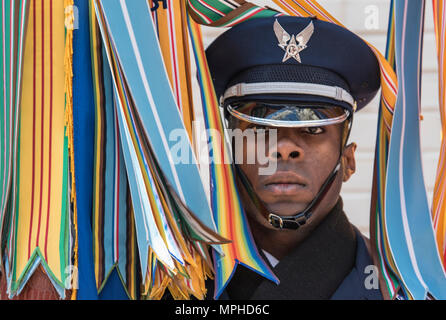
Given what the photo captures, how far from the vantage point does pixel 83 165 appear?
4.90 ft

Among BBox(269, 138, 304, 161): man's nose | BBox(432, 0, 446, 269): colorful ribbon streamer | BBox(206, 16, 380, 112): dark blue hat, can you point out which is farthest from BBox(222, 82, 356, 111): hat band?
BBox(432, 0, 446, 269): colorful ribbon streamer

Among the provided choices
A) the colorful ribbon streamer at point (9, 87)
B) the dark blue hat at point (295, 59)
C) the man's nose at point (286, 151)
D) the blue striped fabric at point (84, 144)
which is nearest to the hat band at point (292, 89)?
the dark blue hat at point (295, 59)

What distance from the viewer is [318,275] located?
170 centimetres

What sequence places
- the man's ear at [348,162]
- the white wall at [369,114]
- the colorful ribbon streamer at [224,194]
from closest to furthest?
1. the colorful ribbon streamer at [224,194]
2. the man's ear at [348,162]
3. the white wall at [369,114]

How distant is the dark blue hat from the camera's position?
1666 millimetres

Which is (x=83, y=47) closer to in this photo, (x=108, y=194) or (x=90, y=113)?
(x=90, y=113)

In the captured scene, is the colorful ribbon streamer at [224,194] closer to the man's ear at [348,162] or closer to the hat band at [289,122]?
the hat band at [289,122]

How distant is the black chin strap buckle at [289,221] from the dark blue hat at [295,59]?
283mm

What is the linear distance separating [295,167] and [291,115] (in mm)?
125

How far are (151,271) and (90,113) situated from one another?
36 cm

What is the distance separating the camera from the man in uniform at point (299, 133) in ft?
5.46

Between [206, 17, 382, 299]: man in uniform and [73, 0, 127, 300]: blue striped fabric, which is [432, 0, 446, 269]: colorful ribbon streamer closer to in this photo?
[206, 17, 382, 299]: man in uniform
